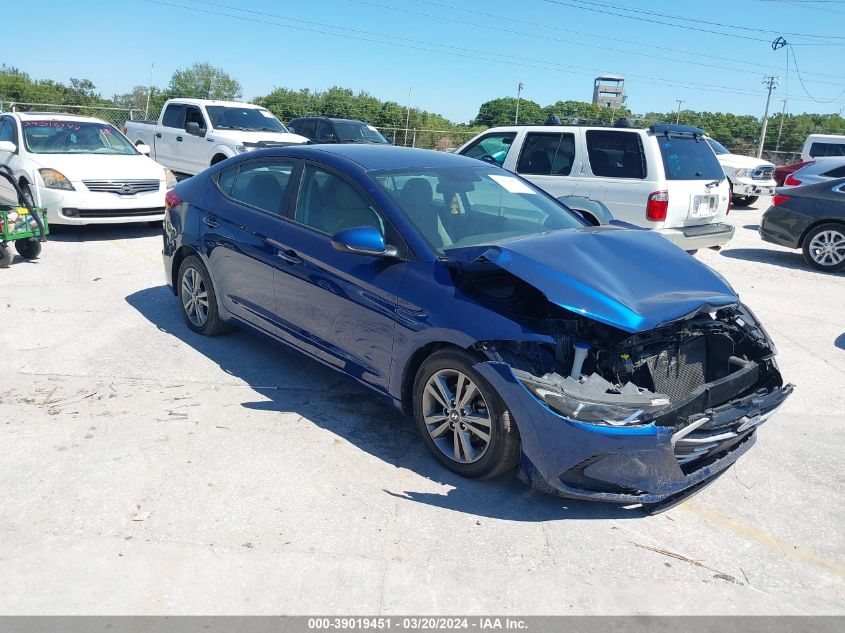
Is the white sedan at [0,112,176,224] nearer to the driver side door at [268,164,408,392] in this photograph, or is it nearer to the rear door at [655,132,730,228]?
the driver side door at [268,164,408,392]

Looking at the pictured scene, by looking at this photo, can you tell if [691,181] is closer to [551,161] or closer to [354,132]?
[551,161]

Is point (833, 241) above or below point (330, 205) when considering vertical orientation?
below

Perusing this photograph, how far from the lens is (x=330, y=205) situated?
464 centimetres

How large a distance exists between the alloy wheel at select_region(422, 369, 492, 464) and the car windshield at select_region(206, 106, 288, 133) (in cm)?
1227

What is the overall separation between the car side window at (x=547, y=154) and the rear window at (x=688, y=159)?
118 centimetres

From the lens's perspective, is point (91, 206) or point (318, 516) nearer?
point (318, 516)

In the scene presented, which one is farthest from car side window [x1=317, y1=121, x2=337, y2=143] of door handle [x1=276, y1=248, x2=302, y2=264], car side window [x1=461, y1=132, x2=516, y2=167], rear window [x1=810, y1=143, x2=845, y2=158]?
rear window [x1=810, y1=143, x2=845, y2=158]

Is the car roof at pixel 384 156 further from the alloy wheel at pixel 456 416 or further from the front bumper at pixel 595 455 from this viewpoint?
the front bumper at pixel 595 455

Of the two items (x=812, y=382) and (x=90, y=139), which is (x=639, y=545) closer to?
(x=812, y=382)

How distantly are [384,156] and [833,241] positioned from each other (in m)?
8.12

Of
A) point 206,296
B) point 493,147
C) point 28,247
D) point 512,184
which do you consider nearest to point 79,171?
point 28,247

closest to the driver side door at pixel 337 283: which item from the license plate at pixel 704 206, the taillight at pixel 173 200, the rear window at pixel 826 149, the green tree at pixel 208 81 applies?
the taillight at pixel 173 200

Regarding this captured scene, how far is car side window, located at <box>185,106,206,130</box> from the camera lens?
14.7m

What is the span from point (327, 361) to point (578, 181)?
18.8 feet
